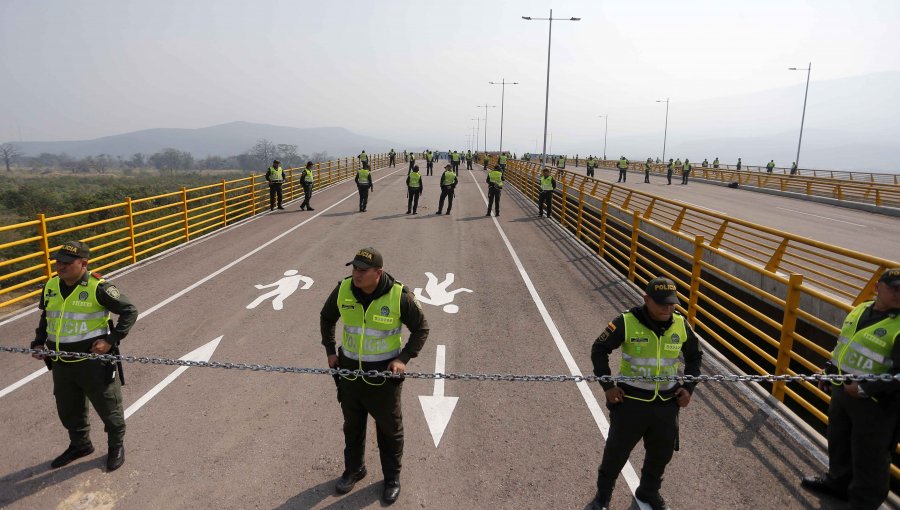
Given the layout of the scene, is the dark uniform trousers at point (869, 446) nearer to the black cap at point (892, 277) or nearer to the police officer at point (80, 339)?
the black cap at point (892, 277)

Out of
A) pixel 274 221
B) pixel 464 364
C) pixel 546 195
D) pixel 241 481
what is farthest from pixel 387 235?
pixel 241 481

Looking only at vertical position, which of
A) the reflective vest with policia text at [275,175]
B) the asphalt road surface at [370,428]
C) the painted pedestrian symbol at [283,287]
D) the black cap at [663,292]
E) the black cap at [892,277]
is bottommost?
the asphalt road surface at [370,428]

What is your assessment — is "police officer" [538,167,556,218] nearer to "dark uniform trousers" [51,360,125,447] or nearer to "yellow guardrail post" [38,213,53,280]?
"yellow guardrail post" [38,213,53,280]

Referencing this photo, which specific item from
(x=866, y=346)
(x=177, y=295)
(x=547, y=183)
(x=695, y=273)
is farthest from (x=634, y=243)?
(x=547, y=183)

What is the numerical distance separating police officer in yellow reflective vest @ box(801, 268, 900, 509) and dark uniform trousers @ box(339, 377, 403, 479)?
340cm

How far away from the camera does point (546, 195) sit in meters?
20.4

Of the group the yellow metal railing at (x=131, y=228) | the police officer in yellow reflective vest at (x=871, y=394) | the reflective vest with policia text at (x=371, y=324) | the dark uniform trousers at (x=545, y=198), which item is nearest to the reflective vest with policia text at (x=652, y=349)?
the police officer in yellow reflective vest at (x=871, y=394)

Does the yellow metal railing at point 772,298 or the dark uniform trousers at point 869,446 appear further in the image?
the yellow metal railing at point 772,298

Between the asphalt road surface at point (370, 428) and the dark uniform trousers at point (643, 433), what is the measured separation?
448mm

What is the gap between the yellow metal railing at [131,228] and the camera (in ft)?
30.6

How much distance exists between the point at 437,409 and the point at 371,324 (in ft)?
6.85

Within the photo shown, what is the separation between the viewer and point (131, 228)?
1229 cm

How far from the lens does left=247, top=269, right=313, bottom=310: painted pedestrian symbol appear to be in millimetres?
9273

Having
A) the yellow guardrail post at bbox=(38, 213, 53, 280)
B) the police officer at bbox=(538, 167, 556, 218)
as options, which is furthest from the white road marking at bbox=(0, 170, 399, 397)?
the police officer at bbox=(538, 167, 556, 218)
